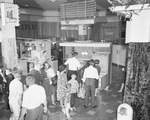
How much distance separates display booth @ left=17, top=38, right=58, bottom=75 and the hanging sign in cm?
314

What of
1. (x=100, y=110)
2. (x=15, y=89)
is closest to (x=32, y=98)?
(x=15, y=89)

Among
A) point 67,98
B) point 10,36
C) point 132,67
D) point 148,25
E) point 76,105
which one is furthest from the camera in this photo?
point 10,36

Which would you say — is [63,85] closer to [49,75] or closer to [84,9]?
[49,75]

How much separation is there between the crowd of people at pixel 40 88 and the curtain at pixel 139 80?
5.41 ft

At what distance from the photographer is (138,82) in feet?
11.4

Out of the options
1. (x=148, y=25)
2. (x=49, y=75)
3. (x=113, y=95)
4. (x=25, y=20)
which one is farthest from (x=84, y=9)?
(x=25, y=20)

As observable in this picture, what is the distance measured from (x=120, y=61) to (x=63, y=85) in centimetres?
769

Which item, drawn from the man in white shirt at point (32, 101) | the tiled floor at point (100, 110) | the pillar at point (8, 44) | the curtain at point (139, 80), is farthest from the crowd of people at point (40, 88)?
the curtain at point (139, 80)

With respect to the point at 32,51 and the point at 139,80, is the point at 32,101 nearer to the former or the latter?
the point at 139,80

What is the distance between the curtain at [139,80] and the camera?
3.35 metres

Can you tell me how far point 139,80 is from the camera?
3.45 metres

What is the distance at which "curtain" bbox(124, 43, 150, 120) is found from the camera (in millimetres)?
3346

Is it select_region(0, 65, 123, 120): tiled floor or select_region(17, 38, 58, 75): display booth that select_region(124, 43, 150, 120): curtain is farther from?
select_region(17, 38, 58, 75): display booth

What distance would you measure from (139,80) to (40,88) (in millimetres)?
1916
